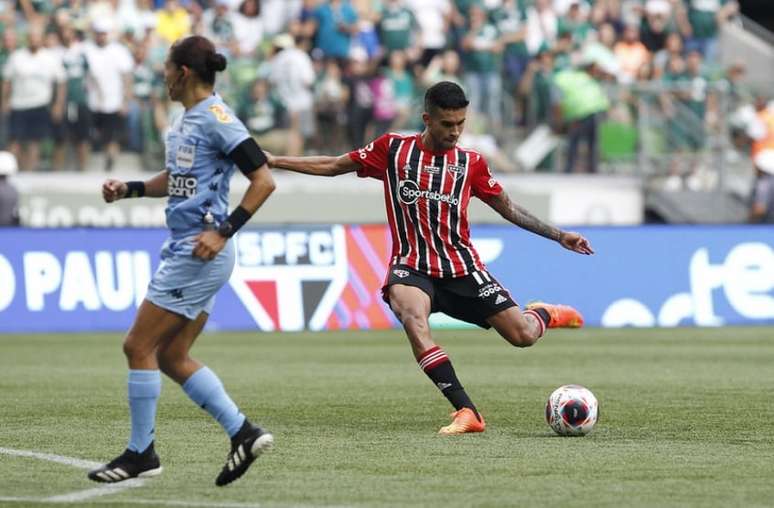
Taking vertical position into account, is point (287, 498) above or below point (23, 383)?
above

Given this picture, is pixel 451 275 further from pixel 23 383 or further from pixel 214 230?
pixel 23 383

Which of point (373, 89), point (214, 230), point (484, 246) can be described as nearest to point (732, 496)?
point (214, 230)

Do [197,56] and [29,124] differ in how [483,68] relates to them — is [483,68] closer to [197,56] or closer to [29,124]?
[29,124]

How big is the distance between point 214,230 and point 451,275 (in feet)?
10.7

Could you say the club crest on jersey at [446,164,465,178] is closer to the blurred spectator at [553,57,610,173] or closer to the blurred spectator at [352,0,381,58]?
the blurred spectator at [553,57,610,173]

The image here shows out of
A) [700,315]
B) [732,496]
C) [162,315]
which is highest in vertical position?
[162,315]

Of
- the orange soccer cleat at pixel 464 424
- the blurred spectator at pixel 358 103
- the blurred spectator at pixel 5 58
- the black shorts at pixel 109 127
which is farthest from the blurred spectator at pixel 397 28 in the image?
the orange soccer cleat at pixel 464 424

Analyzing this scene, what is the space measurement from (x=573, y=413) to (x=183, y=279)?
3.16m

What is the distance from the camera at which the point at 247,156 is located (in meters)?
7.71

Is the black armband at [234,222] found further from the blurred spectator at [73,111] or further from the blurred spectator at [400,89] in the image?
the blurred spectator at [400,89]

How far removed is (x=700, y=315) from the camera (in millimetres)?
22031

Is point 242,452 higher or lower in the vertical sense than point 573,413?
higher

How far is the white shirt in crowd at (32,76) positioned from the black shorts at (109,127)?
78 centimetres

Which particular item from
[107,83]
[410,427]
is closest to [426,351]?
[410,427]
